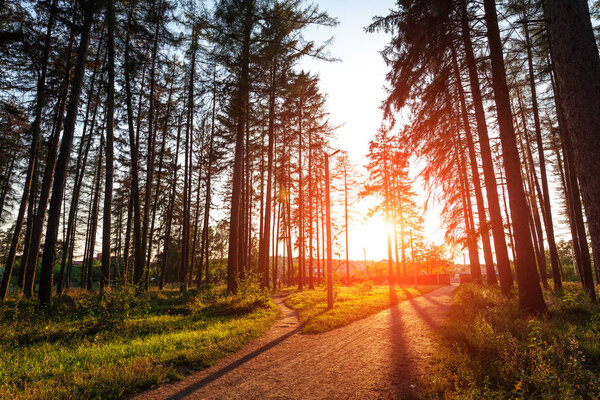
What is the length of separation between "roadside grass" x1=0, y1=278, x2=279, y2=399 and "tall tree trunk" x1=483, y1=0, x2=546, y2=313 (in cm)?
752

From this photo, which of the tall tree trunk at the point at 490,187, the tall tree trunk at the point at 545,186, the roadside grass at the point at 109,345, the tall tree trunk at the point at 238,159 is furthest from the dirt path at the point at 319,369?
the tall tree trunk at the point at 545,186

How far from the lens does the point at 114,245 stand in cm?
3566

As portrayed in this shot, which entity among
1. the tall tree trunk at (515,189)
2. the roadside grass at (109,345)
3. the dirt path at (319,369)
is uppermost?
the tall tree trunk at (515,189)

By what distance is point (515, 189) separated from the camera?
7395 mm

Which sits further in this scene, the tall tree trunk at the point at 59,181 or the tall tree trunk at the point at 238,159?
the tall tree trunk at the point at 238,159

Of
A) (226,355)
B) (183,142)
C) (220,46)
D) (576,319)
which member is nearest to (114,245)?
(183,142)

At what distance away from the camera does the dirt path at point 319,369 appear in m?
4.10

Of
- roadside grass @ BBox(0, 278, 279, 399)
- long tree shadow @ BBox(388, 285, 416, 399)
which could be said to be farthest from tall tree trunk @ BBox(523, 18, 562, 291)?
roadside grass @ BBox(0, 278, 279, 399)

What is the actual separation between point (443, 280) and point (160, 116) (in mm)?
37908

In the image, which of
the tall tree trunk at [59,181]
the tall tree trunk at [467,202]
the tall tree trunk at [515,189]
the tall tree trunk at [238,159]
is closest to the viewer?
the tall tree trunk at [515,189]

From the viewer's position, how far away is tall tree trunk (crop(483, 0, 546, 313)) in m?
7.21

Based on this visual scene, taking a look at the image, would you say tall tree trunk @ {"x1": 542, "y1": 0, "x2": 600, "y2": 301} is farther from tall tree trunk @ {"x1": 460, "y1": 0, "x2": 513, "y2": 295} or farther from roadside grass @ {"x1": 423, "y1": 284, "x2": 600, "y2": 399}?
tall tree trunk @ {"x1": 460, "y1": 0, "x2": 513, "y2": 295}

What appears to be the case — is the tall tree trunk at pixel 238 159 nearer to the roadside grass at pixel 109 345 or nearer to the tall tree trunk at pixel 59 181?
the roadside grass at pixel 109 345

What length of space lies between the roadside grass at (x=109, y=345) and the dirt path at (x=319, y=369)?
47 cm
